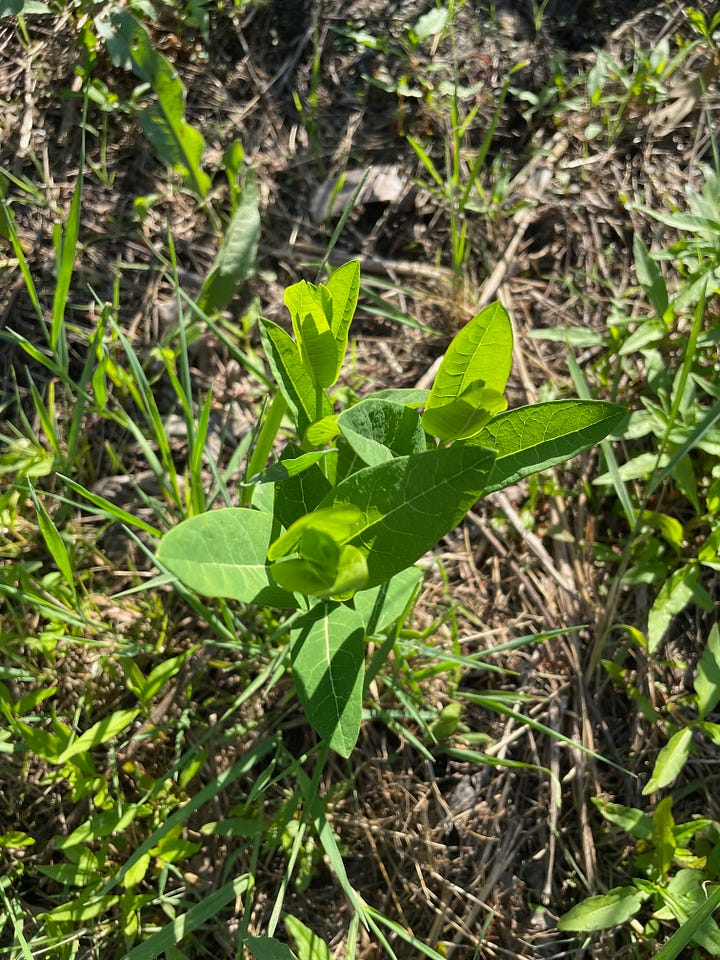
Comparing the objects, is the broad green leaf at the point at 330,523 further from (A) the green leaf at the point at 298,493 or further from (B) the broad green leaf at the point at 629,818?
(B) the broad green leaf at the point at 629,818

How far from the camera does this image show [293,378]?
4.10 ft

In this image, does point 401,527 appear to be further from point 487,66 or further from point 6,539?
point 487,66

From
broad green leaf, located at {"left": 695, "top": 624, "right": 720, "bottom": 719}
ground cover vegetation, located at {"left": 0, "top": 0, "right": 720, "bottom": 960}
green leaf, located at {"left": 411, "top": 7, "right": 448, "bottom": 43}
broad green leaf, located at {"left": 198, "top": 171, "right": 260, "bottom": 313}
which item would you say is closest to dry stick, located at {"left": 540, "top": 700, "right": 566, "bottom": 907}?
ground cover vegetation, located at {"left": 0, "top": 0, "right": 720, "bottom": 960}

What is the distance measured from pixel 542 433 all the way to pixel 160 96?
1.62m

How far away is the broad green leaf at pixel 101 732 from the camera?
5.18 feet

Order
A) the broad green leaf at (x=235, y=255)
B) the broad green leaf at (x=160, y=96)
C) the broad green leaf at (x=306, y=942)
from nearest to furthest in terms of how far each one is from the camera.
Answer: the broad green leaf at (x=306, y=942) → the broad green leaf at (x=160, y=96) → the broad green leaf at (x=235, y=255)

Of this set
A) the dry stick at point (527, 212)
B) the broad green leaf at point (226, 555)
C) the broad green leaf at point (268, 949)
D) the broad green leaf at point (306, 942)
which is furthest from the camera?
the dry stick at point (527, 212)

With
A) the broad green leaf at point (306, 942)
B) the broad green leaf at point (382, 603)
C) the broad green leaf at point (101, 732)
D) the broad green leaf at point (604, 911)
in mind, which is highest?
the broad green leaf at point (382, 603)

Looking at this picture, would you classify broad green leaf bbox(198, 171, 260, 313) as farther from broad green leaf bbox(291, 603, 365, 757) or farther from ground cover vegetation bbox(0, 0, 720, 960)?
broad green leaf bbox(291, 603, 365, 757)

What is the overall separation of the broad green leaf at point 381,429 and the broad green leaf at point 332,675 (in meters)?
0.27

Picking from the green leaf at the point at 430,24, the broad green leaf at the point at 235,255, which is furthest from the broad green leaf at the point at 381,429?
the green leaf at the point at 430,24

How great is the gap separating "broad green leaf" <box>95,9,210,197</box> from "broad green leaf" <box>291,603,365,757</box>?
1572 millimetres

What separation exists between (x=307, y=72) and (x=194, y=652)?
1.96 m

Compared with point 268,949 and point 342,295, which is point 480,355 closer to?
point 342,295
